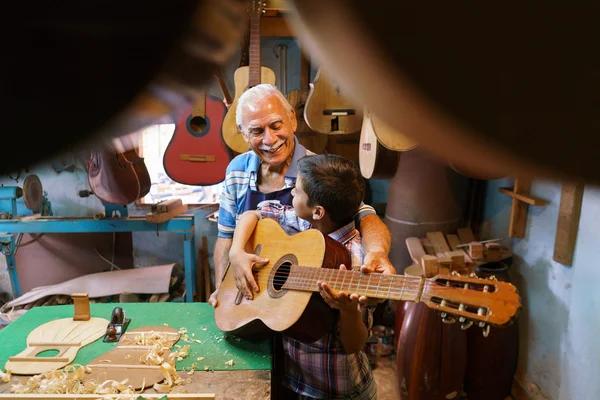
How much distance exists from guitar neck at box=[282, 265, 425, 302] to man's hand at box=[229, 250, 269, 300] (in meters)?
0.16

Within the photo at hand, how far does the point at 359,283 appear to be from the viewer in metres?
1.22

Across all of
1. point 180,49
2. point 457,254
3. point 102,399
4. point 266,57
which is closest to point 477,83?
point 180,49

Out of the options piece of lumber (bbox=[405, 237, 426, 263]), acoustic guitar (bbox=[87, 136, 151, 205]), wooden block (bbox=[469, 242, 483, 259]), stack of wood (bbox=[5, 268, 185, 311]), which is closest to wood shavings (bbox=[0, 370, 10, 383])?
acoustic guitar (bbox=[87, 136, 151, 205])

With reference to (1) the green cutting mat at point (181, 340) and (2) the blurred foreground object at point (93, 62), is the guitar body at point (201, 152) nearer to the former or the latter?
(1) the green cutting mat at point (181, 340)

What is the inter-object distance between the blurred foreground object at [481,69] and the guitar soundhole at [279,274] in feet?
4.31

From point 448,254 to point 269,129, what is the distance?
4.95 ft

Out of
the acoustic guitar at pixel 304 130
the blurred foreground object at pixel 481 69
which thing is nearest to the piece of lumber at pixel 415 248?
the acoustic guitar at pixel 304 130

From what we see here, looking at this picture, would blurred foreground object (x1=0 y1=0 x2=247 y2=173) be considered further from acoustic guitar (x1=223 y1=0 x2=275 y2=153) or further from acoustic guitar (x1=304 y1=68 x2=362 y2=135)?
acoustic guitar (x1=304 y1=68 x2=362 y2=135)

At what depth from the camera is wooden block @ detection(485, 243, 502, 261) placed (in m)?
2.44

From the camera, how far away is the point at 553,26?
0.16 meters

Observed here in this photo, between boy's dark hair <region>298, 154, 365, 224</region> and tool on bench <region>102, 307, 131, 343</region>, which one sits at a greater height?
boy's dark hair <region>298, 154, 365, 224</region>

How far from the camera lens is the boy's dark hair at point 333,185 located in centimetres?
146

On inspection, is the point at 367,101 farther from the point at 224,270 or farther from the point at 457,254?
the point at 457,254

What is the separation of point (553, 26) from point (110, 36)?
0.67 feet
